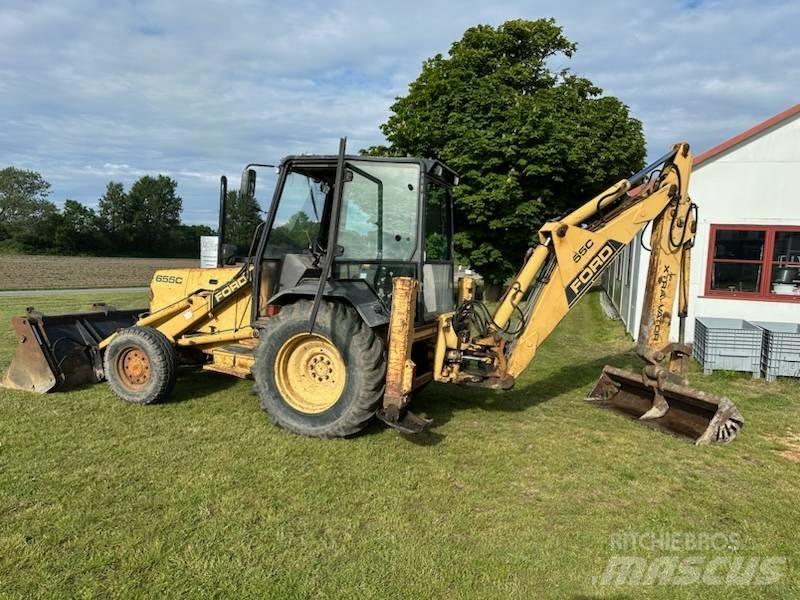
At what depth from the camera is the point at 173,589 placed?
116 inches

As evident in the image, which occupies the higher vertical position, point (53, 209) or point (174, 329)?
point (53, 209)

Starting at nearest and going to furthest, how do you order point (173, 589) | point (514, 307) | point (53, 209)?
point (173, 589) < point (514, 307) < point (53, 209)

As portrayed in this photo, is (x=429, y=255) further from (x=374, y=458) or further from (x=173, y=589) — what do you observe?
(x=173, y=589)

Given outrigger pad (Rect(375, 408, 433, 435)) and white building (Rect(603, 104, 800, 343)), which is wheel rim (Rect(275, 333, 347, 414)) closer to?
outrigger pad (Rect(375, 408, 433, 435))

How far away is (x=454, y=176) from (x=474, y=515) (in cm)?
354

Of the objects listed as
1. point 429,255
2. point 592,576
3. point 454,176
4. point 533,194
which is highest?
point 533,194

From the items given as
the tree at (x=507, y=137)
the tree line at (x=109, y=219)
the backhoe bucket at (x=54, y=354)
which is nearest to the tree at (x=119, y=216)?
the tree line at (x=109, y=219)

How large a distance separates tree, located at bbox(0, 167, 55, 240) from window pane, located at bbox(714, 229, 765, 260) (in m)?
65.4

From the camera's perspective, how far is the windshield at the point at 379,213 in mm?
5402

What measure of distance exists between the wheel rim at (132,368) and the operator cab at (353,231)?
52.6 inches

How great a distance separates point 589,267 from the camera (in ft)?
18.8

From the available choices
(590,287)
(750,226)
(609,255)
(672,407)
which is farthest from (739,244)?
(590,287)

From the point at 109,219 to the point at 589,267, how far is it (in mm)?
66623

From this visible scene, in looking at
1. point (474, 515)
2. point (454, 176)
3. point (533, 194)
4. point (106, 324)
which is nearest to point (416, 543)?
point (474, 515)
